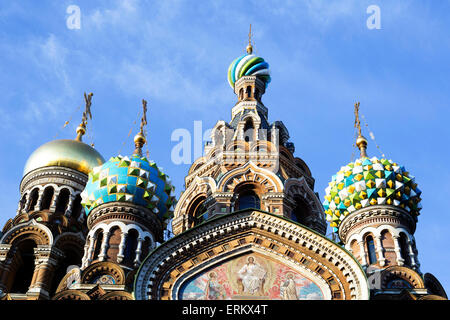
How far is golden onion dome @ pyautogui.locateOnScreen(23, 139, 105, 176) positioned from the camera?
1788 centimetres

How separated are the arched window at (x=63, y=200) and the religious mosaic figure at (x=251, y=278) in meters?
7.58

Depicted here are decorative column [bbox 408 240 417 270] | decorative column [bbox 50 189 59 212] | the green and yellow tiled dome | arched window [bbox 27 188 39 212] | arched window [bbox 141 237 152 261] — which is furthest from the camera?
arched window [bbox 27 188 39 212]

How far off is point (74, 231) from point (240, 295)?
6.99 metres

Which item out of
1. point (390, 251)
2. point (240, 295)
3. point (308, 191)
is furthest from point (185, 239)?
point (308, 191)

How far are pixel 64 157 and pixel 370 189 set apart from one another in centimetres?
865

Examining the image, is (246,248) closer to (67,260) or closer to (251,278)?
(251,278)

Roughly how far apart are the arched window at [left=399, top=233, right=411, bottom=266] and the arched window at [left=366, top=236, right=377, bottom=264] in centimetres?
56

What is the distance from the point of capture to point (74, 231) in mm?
16734

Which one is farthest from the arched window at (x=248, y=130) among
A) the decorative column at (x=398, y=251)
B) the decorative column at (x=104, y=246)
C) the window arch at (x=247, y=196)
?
the decorative column at (x=398, y=251)

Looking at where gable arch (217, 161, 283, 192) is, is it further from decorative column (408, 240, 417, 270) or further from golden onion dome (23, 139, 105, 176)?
golden onion dome (23, 139, 105, 176)

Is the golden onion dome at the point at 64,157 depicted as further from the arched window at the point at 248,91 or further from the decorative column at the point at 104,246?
the arched window at the point at 248,91

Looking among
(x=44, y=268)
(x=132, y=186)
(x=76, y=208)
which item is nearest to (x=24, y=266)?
(x=44, y=268)

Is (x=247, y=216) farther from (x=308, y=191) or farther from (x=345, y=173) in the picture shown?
(x=308, y=191)

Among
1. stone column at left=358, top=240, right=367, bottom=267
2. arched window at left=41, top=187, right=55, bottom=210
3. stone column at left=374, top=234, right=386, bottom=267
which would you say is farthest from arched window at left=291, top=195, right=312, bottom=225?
arched window at left=41, top=187, right=55, bottom=210
